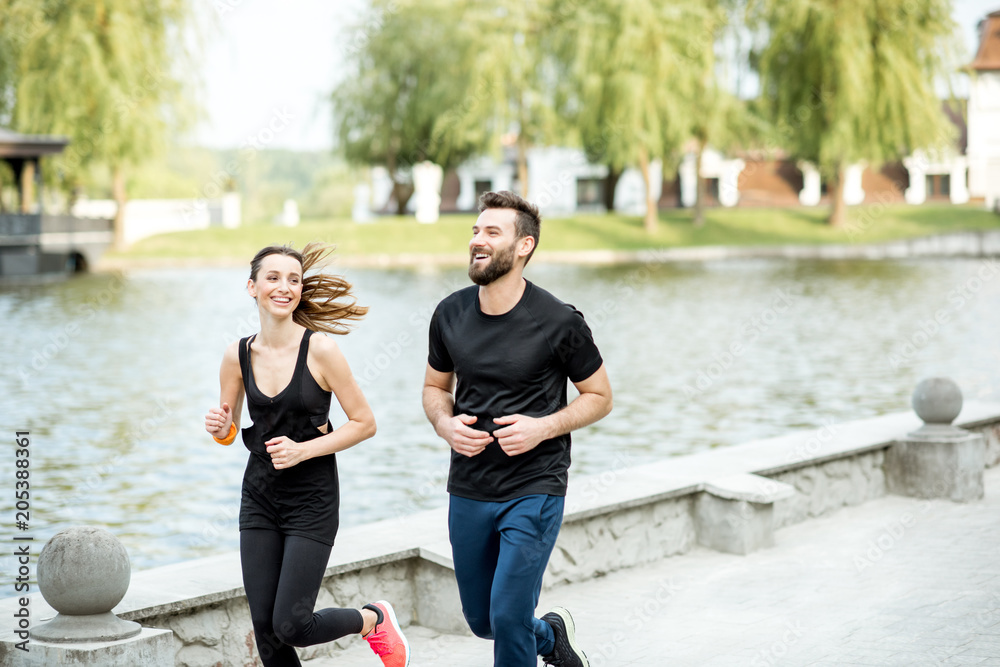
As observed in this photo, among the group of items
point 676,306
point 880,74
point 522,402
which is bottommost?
point 676,306

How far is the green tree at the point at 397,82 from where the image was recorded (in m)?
53.0

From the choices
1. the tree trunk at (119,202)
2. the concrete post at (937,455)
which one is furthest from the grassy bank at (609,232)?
the concrete post at (937,455)

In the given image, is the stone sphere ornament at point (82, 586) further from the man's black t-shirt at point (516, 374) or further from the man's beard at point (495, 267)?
the man's beard at point (495, 267)

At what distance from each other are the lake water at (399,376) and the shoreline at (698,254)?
407 inches

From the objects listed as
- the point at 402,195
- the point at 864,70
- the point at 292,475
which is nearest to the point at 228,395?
the point at 292,475

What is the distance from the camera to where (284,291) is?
14.9 ft

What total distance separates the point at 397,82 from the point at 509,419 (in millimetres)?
52143

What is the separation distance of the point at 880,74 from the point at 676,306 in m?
21.5

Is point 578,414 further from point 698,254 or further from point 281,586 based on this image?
point 698,254

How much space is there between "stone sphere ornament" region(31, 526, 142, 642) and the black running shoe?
5.09 ft

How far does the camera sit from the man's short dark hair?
447 centimetres

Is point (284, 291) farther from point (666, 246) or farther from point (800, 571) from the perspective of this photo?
point (666, 246)

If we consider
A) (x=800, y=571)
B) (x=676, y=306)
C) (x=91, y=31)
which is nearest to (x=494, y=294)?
(x=800, y=571)

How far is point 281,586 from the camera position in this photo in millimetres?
4312
